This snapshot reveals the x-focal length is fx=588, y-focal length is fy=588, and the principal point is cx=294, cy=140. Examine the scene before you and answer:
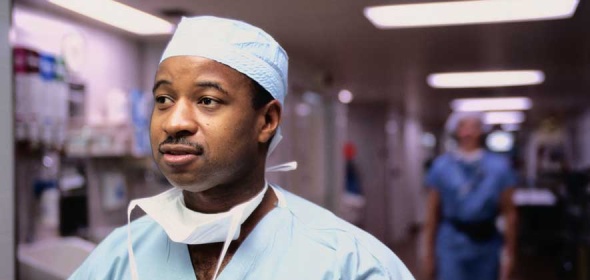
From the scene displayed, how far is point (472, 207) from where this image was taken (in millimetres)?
2951

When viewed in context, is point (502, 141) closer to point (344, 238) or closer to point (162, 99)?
point (344, 238)

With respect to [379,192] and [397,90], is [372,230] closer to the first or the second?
[379,192]

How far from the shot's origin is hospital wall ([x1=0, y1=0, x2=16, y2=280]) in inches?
61.7

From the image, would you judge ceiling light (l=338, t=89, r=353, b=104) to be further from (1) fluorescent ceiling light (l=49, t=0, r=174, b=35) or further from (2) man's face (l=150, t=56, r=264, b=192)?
(2) man's face (l=150, t=56, r=264, b=192)

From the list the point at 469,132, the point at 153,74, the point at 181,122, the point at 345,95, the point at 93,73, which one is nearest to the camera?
the point at 181,122

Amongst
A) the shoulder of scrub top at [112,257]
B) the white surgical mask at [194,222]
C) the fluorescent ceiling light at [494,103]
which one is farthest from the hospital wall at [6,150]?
the fluorescent ceiling light at [494,103]

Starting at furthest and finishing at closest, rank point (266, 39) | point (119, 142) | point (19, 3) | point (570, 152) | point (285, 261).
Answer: point (570, 152) < point (119, 142) < point (19, 3) < point (266, 39) < point (285, 261)

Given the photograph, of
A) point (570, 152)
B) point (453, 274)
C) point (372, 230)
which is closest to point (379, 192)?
point (372, 230)

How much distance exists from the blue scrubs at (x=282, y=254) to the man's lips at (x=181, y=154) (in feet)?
0.68

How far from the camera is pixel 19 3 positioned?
2668 millimetres

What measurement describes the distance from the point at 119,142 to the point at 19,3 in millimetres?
818

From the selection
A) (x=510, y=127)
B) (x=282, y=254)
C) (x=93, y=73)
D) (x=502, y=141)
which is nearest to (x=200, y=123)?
(x=282, y=254)

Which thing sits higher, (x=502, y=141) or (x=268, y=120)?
(x=502, y=141)

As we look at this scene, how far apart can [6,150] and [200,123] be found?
78cm
